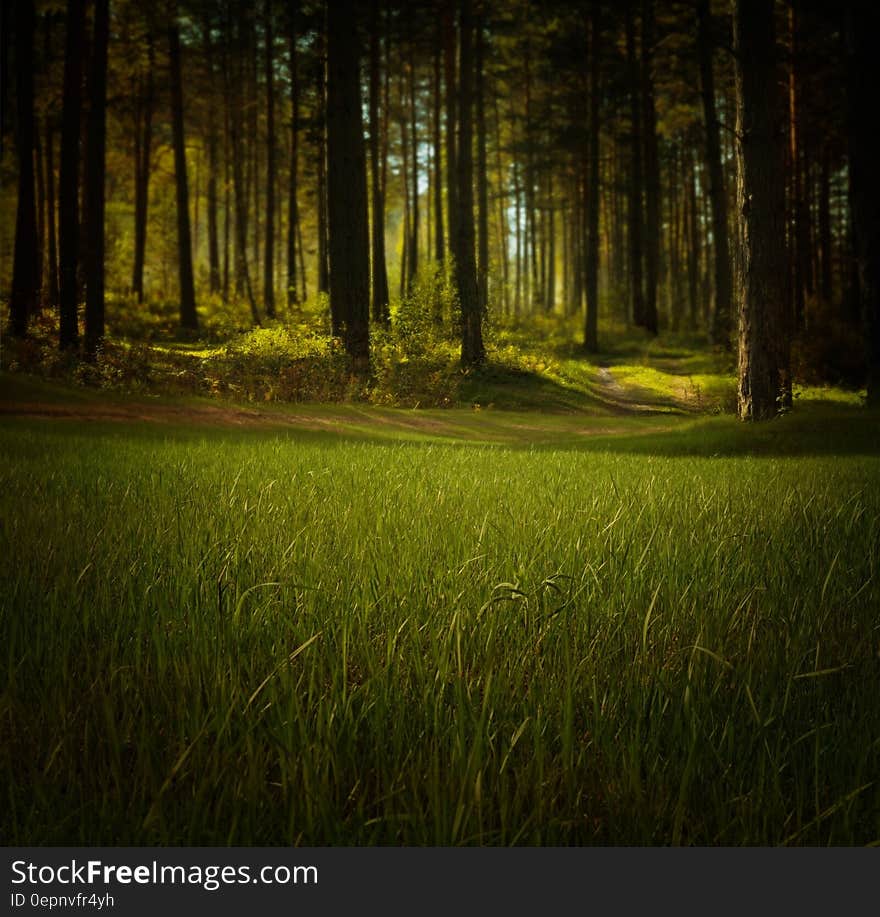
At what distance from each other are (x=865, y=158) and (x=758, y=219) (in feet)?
17.6

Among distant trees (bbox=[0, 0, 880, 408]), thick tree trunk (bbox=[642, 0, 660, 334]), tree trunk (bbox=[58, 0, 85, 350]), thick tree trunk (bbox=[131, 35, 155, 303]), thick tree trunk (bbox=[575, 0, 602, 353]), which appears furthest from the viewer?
thick tree trunk (bbox=[131, 35, 155, 303])

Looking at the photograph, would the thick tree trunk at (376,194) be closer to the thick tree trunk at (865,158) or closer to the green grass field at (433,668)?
the thick tree trunk at (865,158)

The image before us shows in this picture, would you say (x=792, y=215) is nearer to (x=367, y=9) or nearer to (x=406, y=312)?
(x=406, y=312)

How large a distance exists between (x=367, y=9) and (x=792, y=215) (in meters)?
15.4

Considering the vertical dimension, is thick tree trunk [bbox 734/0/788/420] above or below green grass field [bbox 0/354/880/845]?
above

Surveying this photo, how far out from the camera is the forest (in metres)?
1.80

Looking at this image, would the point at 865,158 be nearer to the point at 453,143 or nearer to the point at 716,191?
the point at 716,191

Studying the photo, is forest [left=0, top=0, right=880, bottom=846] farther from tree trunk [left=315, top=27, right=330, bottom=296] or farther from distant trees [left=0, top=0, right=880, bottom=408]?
tree trunk [left=315, top=27, right=330, bottom=296]

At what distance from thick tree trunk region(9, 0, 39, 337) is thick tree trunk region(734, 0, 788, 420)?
15.1 m

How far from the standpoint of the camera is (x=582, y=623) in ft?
9.38

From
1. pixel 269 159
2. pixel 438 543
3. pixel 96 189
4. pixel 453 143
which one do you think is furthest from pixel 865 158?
pixel 269 159

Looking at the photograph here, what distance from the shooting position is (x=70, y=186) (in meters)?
16.9

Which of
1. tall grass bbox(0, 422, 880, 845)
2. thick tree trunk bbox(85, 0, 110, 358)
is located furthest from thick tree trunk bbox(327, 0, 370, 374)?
tall grass bbox(0, 422, 880, 845)

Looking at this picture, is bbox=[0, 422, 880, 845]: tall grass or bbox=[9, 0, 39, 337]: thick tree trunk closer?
bbox=[0, 422, 880, 845]: tall grass
